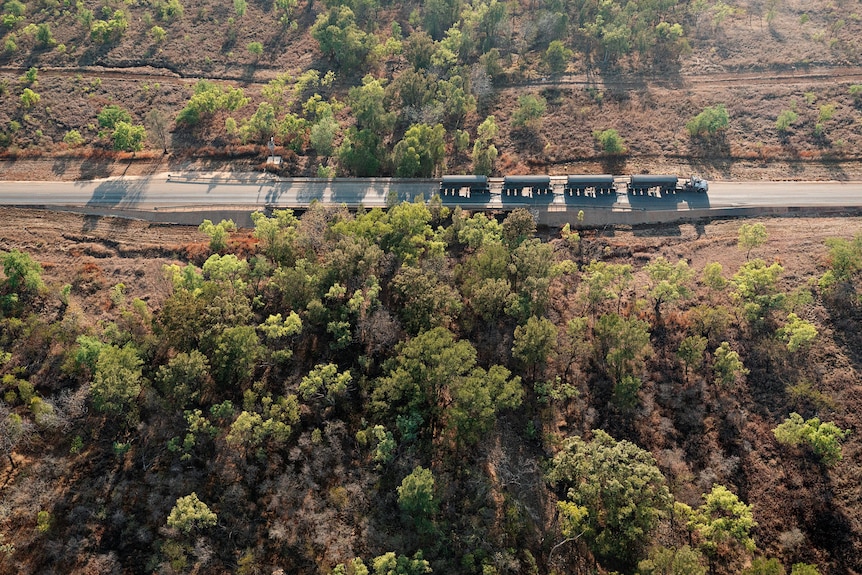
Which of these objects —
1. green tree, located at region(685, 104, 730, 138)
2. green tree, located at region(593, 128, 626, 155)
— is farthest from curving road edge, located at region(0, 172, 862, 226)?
green tree, located at region(685, 104, 730, 138)

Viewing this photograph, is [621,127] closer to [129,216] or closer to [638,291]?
[638,291]

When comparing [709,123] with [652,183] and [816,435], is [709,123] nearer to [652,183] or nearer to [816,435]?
[652,183]

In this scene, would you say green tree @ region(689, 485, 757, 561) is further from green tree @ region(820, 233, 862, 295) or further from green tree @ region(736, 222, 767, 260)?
green tree @ region(736, 222, 767, 260)

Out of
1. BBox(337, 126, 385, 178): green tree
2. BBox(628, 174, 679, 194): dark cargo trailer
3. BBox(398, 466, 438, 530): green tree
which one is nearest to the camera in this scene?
BBox(398, 466, 438, 530): green tree

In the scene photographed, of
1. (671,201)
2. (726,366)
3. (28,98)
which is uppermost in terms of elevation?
(28,98)

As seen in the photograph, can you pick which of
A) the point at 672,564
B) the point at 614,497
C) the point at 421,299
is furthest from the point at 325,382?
the point at 672,564

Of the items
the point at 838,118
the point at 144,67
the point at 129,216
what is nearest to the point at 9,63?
the point at 144,67
